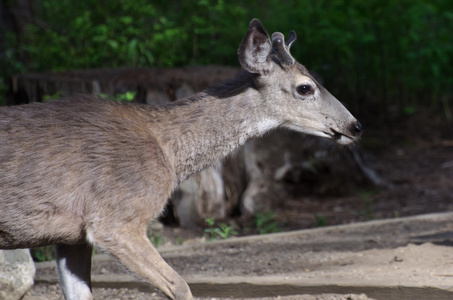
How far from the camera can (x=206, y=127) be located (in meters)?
5.25

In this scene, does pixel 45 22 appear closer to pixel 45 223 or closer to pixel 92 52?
pixel 92 52

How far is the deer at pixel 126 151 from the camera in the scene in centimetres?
459

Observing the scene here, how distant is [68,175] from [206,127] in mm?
1109

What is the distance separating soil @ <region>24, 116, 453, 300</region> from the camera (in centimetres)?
579

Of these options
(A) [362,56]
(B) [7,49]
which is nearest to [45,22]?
(B) [7,49]

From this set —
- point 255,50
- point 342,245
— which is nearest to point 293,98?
point 255,50

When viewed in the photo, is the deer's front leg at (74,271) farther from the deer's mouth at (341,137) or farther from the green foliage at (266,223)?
the green foliage at (266,223)

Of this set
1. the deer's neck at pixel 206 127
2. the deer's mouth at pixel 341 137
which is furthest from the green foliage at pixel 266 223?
the deer's neck at pixel 206 127

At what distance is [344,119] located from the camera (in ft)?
17.9

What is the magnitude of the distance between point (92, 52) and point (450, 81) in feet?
19.8

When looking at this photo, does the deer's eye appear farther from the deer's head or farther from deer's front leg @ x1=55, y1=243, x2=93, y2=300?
deer's front leg @ x1=55, y1=243, x2=93, y2=300

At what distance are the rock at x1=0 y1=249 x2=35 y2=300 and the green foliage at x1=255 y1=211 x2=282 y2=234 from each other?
2.94 m

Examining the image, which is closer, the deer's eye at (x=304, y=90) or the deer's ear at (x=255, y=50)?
the deer's ear at (x=255, y=50)

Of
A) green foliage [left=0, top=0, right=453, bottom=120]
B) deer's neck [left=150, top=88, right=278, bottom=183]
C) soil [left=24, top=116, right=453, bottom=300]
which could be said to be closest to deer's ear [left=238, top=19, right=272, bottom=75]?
deer's neck [left=150, top=88, right=278, bottom=183]
